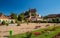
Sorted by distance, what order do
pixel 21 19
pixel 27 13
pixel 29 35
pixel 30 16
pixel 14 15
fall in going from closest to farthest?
1. pixel 29 35
2. pixel 21 19
3. pixel 14 15
4. pixel 30 16
5. pixel 27 13

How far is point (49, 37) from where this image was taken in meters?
15.5

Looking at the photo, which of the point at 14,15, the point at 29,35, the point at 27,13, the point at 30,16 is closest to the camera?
the point at 29,35

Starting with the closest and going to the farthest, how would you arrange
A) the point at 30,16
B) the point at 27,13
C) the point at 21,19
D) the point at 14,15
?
the point at 21,19 → the point at 14,15 → the point at 30,16 → the point at 27,13

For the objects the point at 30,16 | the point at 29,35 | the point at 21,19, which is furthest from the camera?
the point at 30,16

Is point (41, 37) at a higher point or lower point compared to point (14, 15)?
lower

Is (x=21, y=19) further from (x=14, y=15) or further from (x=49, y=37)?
(x=49, y=37)

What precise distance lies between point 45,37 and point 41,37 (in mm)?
413

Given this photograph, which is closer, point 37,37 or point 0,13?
point 37,37

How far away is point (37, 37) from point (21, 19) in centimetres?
5428

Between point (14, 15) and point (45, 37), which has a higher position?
point (14, 15)

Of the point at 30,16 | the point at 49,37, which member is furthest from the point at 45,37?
the point at 30,16

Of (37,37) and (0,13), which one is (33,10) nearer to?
(0,13)

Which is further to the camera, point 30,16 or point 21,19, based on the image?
point 30,16

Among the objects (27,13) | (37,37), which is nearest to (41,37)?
(37,37)
